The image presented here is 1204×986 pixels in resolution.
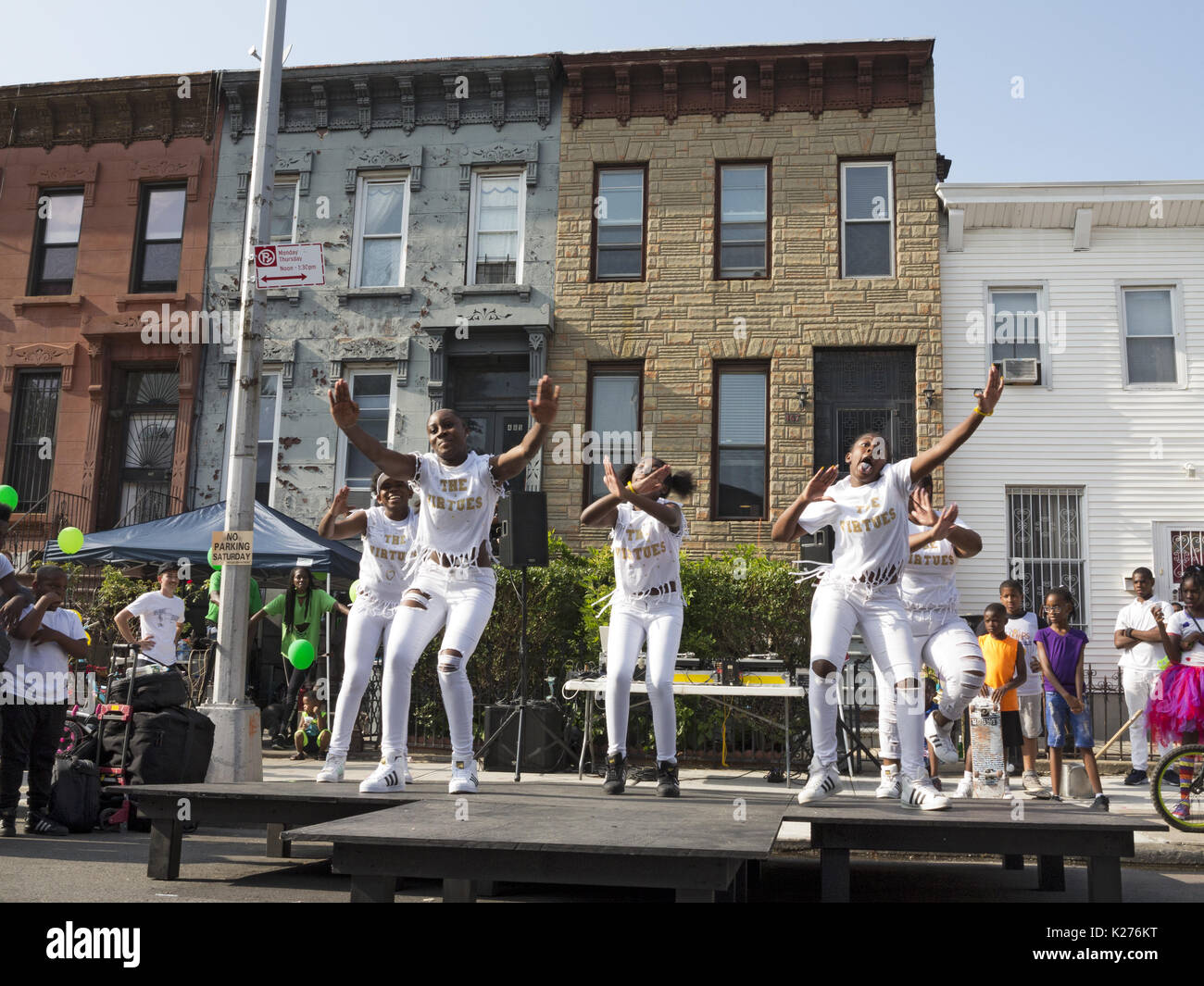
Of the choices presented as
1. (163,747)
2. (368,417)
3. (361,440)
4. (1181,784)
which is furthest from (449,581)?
(368,417)

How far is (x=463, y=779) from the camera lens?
6754mm

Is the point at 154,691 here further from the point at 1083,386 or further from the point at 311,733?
the point at 1083,386

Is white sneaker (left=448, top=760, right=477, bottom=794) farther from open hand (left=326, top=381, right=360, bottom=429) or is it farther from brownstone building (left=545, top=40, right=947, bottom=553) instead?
brownstone building (left=545, top=40, right=947, bottom=553)

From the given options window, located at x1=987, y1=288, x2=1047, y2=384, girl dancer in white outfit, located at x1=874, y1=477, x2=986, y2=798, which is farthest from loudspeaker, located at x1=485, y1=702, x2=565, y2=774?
window, located at x1=987, y1=288, x2=1047, y2=384

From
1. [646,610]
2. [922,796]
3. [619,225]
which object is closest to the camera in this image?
[922,796]

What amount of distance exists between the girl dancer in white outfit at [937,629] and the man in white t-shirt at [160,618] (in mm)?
8552

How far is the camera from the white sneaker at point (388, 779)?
656 cm

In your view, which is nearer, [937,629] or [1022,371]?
[937,629]

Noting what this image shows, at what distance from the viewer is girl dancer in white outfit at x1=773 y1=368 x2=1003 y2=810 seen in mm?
6504

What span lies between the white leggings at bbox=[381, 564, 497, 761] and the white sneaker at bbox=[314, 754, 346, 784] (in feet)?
2.41

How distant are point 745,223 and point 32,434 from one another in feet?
41.8

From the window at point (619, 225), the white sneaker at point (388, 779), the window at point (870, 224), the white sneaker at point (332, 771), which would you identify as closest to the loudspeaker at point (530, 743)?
the white sneaker at point (332, 771)

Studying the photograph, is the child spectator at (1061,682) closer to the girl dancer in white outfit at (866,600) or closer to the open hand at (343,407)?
the girl dancer in white outfit at (866,600)
